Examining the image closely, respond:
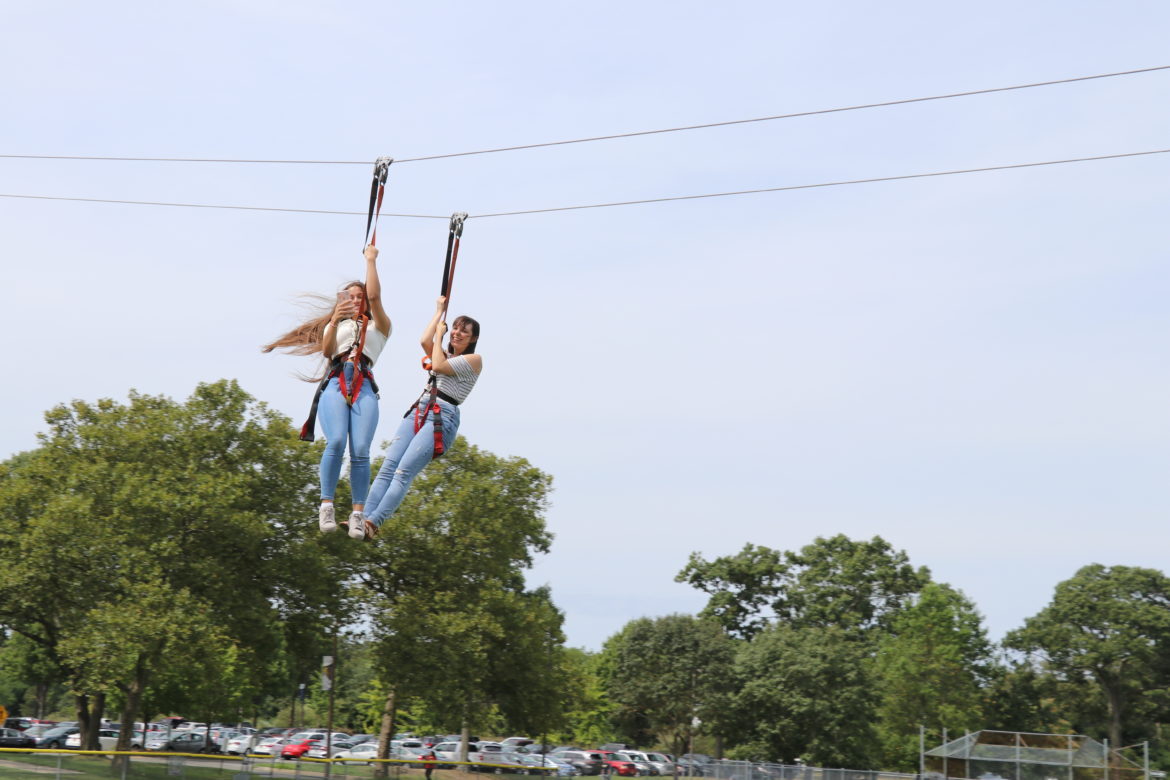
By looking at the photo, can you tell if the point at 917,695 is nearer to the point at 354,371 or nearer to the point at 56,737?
the point at 56,737

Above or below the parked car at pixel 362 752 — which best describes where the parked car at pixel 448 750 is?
above

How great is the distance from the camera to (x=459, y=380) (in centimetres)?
963

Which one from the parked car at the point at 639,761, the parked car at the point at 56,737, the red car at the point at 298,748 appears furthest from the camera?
the parked car at the point at 639,761

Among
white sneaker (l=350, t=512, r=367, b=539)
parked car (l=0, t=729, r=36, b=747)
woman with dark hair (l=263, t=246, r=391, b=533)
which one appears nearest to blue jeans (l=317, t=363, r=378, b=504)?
woman with dark hair (l=263, t=246, r=391, b=533)

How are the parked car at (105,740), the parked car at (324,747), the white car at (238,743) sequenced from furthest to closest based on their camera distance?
1. the white car at (238,743)
2. the parked car at (324,747)
3. the parked car at (105,740)

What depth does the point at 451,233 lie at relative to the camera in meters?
9.92

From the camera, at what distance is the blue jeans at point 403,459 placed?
9594 mm

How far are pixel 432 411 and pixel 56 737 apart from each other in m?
46.5

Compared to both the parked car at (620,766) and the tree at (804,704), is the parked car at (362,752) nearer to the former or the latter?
the parked car at (620,766)

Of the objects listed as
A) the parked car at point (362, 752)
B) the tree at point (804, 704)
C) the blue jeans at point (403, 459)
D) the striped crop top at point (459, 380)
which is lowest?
the parked car at point (362, 752)

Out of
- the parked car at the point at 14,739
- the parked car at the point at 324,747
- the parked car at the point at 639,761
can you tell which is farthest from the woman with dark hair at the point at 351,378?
the parked car at the point at 639,761

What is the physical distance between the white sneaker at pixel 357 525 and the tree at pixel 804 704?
45.7m

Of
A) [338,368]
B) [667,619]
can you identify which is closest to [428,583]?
[667,619]

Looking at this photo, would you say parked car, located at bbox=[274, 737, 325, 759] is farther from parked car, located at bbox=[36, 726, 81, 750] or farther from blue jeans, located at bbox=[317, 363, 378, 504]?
blue jeans, located at bbox=[317, 363, 378, 504]
